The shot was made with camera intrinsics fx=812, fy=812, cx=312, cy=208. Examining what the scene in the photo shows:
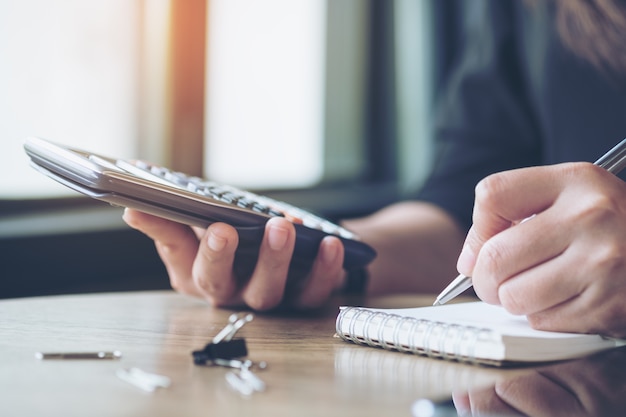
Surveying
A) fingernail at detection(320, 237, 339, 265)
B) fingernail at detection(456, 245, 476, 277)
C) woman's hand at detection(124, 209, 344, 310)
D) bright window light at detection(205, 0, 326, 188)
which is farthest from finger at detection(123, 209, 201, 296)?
bright window light at detection(205, 0, 326, 188)

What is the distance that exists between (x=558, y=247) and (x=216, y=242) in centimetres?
25

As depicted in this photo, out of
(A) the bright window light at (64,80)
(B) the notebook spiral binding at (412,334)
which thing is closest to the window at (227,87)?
(A) the bright window light at (64,80)

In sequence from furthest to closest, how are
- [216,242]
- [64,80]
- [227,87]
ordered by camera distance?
1. [227,87]
2. [64,80]
3. [216,242]

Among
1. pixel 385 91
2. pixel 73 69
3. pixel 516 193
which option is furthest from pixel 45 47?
pixel 385 91

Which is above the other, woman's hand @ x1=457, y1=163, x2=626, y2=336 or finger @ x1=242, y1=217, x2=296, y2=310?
woman's hand @ x1=457, y1=163, x2=626, y2=336

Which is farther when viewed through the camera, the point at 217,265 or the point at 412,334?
the point at 217,265

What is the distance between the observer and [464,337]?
468 mm

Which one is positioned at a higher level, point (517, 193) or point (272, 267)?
point (517, 193)

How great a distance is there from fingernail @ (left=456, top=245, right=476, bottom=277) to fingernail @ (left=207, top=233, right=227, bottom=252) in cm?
18

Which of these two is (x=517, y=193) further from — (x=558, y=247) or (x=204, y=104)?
(x=204, y=104)

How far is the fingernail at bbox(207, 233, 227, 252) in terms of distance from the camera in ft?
1.97

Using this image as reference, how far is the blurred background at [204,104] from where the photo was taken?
1322 mm

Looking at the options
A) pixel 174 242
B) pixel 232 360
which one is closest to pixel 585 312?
pixel 232 360

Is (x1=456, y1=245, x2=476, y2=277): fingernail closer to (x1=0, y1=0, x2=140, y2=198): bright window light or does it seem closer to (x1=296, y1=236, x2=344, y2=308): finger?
(x1=296, y1=236, x2=344, y2=308): finger
